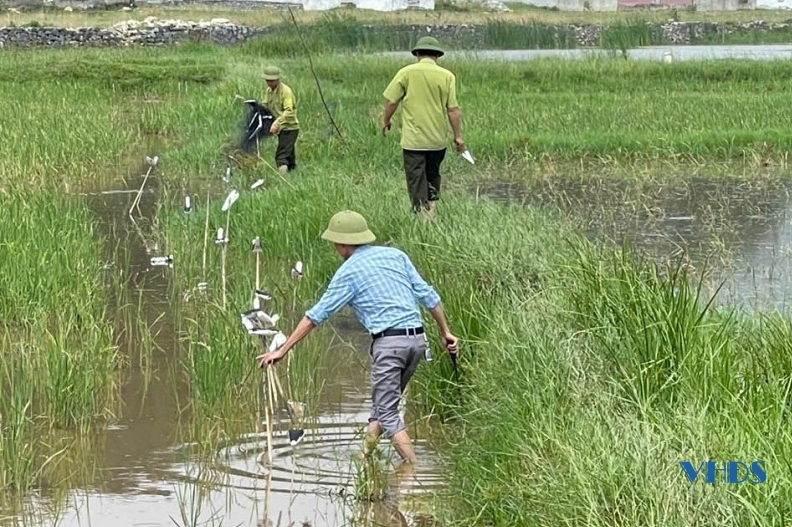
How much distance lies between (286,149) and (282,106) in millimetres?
430

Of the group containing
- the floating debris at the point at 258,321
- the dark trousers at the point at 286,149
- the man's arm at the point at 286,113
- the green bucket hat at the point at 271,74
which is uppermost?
the green bucket hat at the point at 271,74

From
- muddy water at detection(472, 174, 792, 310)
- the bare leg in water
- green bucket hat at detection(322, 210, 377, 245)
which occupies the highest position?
green bucket hat at detection(322, 210, 377, 245)

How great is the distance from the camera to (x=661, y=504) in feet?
11.2

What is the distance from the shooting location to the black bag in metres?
11.5

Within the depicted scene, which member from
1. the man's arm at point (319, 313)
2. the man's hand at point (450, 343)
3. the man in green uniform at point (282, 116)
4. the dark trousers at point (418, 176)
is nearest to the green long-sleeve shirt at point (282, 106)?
the man in green uniform at point (282, 116)

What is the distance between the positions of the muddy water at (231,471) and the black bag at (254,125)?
197 inches

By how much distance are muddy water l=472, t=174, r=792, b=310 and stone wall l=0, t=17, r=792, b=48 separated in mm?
23013

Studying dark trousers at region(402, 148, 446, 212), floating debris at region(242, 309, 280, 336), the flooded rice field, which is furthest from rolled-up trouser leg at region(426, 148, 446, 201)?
floating debris at region(242, 309, 280, 336)

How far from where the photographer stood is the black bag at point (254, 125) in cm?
1147

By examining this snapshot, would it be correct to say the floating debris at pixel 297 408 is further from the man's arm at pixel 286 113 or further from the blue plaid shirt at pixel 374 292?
the man's arm at pixel 286 113

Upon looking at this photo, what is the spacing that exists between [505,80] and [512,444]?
16.9m

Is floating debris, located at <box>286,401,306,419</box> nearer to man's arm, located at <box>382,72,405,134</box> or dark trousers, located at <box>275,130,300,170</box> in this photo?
man's arm, located at <box>382,72,405,134</box>

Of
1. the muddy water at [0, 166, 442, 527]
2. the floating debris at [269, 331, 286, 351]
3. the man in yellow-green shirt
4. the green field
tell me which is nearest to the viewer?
the green field

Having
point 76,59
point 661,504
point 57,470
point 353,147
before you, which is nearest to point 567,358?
point 661,504
